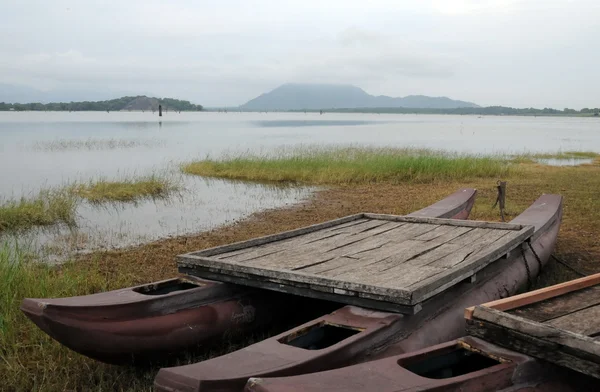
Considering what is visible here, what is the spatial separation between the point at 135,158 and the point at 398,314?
2299 cm

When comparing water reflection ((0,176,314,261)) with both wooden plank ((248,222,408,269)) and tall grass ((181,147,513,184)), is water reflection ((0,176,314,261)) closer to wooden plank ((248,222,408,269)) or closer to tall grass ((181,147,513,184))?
tall grass ((181,147,513,184))

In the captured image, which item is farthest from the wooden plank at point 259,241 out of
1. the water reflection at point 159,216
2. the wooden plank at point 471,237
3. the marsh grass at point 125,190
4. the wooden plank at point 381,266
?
the marsh grass at point 125,190

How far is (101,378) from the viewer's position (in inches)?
146

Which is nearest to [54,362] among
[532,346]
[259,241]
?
[259,241]

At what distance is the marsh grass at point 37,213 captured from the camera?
32.5 ft

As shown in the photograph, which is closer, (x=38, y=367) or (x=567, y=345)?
(x=567, y=345)

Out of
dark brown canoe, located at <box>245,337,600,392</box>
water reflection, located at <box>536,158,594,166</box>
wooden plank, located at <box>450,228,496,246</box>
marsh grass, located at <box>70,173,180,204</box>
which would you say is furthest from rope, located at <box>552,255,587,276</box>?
water reflection, located at <box>536,158,594,166</box>

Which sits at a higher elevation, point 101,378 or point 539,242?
point 539,242

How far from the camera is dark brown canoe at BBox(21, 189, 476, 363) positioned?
3342mm

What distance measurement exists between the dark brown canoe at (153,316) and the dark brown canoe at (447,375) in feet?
4.56

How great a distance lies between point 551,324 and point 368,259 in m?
1.59

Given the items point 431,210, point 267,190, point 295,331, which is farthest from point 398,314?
point 267,190

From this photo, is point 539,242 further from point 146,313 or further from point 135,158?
point 135,158

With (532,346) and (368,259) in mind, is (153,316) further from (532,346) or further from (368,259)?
(532,346)
